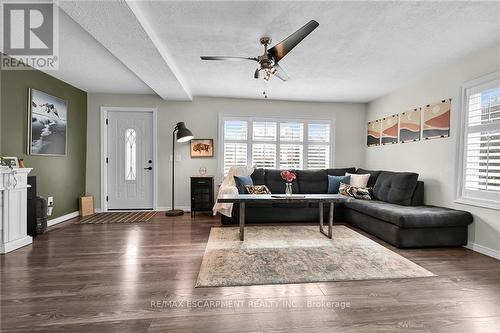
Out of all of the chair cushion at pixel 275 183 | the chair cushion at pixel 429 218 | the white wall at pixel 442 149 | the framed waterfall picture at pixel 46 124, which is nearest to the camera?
the white wall at pixel 442 149

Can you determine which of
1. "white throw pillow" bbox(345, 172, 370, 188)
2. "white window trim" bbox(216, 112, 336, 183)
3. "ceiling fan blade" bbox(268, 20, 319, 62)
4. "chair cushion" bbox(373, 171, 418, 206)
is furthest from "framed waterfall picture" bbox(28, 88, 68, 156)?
"chair cushion" bbox(373, 171, 418, 206)

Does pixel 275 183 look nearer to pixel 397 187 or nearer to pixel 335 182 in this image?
pixel 335 182

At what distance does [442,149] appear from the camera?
11.3 ft

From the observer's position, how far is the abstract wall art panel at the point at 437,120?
3385mm

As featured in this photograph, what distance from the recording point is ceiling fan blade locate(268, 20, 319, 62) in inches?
72.6

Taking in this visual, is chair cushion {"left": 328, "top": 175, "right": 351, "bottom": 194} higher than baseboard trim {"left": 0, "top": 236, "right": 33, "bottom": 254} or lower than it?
higher

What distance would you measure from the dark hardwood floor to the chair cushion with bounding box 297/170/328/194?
2.26 m

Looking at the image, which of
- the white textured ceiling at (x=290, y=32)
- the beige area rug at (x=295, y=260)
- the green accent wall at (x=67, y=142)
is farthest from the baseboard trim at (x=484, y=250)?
the green accent wall at (x=67, y=142)

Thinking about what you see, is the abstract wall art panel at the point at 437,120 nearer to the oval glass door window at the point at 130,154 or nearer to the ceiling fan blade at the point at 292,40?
the ceiling fan blade at the point at 292,40

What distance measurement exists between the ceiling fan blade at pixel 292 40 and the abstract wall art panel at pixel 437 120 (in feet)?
9.15

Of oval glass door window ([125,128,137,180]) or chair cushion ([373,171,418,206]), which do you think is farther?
oval glass door window ([125,128,137,180])

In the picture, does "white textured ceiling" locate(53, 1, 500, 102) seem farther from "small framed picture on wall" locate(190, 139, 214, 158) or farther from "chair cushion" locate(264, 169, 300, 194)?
"chair cushion" locate(264, 169, 300, 194)

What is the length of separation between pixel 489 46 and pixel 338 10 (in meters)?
2.16

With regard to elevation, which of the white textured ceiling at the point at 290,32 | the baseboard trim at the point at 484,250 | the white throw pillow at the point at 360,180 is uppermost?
the white textured ceiling at the point at 290,32
